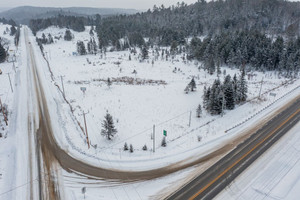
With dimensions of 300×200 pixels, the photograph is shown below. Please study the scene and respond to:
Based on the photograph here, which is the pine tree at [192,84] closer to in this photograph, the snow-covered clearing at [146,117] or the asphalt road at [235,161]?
the snow-covered clearing at [146,117]

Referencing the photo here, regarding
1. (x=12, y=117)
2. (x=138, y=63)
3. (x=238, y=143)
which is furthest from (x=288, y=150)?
(x=138, y=63)

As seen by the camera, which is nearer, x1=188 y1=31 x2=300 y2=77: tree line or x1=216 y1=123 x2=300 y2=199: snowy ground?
x1=216 y1=123 x2=300 y2=199: snowy ground

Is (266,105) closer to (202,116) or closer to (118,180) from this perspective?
(202,116)

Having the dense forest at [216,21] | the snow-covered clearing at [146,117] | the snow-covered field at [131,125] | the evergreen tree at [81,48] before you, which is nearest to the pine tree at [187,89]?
the snow-covered field at [131,125]

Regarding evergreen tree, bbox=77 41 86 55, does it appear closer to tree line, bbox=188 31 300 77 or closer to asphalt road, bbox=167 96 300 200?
tree line, bbox=188 31 300 77

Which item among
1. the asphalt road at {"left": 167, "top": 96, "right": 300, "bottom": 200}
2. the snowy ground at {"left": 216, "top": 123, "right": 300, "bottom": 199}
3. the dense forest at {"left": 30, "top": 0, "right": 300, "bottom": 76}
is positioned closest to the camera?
the snowy ground at {"left": 216, "top": 123, "right": 300, "bottom": 199}

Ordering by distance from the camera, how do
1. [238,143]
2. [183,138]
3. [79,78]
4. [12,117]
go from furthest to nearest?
Answer: 1. [79,78]
2. [12,117]
3. [183,138]
4. [238,143]

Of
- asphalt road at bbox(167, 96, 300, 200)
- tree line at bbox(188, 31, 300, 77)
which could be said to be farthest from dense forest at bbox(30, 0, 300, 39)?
asphalt road at bbox(167, 96, 300, 200)
